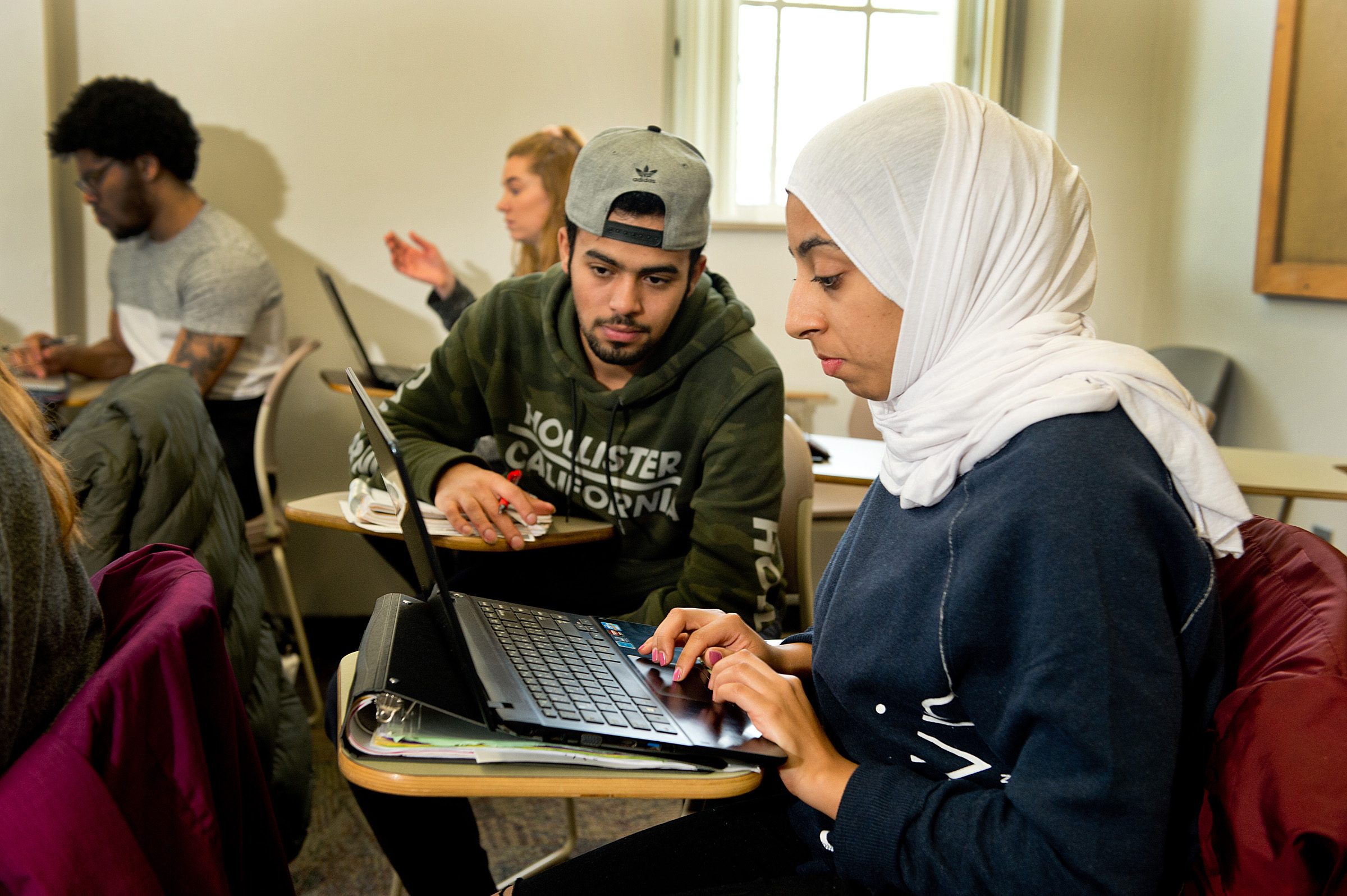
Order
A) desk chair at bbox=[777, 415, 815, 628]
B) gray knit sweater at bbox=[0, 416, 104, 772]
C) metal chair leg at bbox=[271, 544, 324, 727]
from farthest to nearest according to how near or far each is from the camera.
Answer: metal chair leg at bbox=[271, 544, 324, 727]
desk chair at bbox=[777, 415, 815, 628]
gray knit sweater at bbox=[0, 416, 104, 772]

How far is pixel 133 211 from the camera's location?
279cm

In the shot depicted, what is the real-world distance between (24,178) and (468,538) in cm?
238

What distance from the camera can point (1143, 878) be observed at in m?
0.66

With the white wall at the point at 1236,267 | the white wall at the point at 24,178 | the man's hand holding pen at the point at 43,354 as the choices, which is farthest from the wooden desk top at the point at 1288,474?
the white wall at the point at 24,178

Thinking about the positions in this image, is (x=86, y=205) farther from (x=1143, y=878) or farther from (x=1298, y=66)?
(x=1298, y=66)

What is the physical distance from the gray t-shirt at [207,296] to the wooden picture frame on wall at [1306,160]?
9.79 ft

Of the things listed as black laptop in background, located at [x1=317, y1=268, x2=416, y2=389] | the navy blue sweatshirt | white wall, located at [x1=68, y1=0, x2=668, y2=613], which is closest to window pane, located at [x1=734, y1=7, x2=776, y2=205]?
white wall, located at [x1=68, y1=0, x2=668, y2=613]

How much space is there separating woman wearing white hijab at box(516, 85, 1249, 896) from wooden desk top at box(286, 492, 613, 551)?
538mm

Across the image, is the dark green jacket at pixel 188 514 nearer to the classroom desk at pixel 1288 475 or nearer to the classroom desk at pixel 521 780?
the classroom desk at pixel 521 780

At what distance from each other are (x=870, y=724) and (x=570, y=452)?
3.11 ft

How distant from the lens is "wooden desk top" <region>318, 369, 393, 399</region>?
2.51 m

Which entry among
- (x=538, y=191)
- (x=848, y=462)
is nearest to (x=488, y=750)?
(x=848, y=462)

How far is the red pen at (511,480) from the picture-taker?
1495 mm

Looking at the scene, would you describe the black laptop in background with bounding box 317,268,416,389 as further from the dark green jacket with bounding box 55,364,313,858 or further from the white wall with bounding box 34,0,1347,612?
the dark green jacket with bounding box 55,364,313,858
